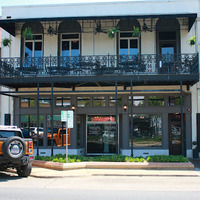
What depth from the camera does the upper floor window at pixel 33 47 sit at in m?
15.7

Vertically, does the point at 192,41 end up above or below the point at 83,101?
above

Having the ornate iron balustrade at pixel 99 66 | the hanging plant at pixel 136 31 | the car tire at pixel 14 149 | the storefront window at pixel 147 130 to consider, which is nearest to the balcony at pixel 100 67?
the ornate iron balustrade at pixel 99 66

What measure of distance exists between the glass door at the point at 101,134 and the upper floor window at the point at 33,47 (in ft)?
16.0

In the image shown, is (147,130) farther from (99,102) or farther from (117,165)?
(117,165)

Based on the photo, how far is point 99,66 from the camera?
13.8 m

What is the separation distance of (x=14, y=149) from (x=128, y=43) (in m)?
9.07

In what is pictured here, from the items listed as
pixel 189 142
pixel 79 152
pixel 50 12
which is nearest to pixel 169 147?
pixel 189 142

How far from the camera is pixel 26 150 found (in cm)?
970

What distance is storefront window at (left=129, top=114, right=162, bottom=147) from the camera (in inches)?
587

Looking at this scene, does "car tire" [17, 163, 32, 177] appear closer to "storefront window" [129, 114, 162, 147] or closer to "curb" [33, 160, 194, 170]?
"curb" [33, 160, 194, 170]

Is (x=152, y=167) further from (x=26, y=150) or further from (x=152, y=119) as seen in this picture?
(x=26, y=150)

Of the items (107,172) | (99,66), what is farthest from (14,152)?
(99,66)

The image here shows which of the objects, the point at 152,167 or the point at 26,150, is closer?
the point at 26,150

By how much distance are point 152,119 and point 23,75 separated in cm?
739
